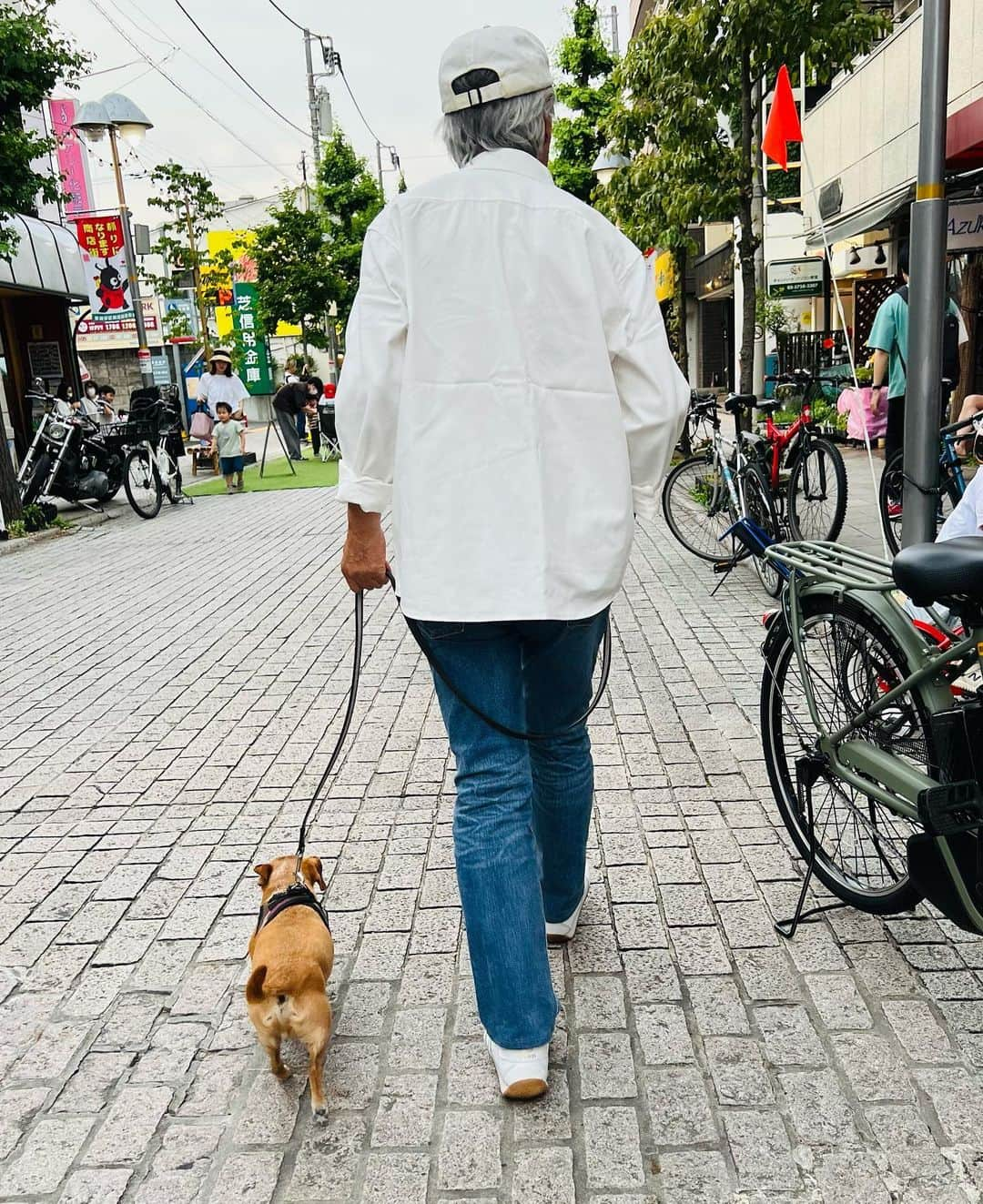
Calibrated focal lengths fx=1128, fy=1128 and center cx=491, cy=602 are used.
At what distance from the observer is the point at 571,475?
2.19m

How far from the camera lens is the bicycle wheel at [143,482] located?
13.7 meters

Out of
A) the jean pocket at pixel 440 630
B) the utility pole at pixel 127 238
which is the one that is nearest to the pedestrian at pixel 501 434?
the jean pocket at pixel 440 630

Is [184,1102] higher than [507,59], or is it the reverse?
[507,59]

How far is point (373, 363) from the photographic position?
84.5 inches

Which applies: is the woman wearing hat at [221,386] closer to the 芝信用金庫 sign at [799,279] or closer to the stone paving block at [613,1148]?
the 芝信用金庫 sign at [799,279]

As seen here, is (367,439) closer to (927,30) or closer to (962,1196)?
(962,1196)

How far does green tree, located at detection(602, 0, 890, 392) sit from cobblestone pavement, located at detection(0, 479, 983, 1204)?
Result: 20.1ft

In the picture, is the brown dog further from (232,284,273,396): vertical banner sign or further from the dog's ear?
(232,284,273,396): vertical banner sign

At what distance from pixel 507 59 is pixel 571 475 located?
2.74ft

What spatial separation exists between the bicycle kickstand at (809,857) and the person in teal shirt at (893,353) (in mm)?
5038

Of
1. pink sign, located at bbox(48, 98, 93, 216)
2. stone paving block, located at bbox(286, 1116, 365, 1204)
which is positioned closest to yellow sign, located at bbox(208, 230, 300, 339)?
pink sign, located at bbox(48, 98, 93, 216)

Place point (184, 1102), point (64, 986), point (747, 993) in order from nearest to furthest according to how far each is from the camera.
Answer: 1. point (184, 1102)
2. point (747, 993)
3. point (64, 986)

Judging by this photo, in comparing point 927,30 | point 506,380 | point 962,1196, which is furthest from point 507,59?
point 927,30

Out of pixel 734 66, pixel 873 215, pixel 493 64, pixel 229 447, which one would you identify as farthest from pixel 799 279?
pixel 493 64
